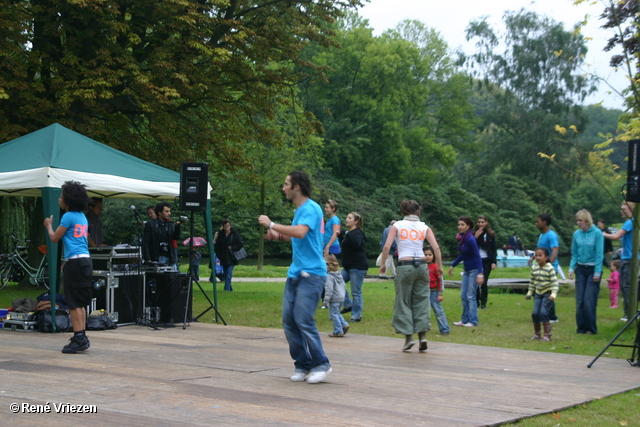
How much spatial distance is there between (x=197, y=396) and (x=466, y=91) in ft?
192

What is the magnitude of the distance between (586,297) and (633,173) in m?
2.75

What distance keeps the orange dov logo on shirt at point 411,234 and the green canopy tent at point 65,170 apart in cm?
490

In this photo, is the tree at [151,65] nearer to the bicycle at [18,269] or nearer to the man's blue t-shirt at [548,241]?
the bicycle at [18,269]

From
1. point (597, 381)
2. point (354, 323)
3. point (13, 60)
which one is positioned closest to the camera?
point (597, 381)

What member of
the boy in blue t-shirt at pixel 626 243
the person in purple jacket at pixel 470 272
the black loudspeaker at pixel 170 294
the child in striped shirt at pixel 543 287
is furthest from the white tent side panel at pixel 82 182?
the boy in blue t-shirt at pixel 626 243

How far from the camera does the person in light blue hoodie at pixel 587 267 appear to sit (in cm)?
1070

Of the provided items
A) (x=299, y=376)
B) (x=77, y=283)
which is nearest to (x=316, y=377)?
(x=299, y=376)

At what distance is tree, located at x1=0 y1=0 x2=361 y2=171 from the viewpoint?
56.5 ft

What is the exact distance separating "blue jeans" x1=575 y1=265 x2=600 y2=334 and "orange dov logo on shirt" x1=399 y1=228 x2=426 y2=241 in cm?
337

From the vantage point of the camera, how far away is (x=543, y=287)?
10.2 m

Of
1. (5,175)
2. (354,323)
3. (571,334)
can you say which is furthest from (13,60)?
(571,334)

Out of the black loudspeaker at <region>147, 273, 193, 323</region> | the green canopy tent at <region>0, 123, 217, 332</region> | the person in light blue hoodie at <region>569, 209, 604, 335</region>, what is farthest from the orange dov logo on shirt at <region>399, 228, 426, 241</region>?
the green canopy tent at <region>0, 123, 217, 332</region>

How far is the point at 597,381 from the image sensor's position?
23.2 feet

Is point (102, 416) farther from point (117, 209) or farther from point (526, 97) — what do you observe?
point (526, 97)
